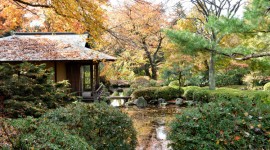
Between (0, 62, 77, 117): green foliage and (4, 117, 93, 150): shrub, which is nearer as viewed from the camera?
(4, 117, 93, 150): shrub

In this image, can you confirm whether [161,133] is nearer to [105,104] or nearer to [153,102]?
[105,104]

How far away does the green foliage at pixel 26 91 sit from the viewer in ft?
20.1

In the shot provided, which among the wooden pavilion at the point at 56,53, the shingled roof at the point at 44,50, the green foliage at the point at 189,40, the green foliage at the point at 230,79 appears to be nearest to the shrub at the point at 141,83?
the wooden pavilion at the point at 56,53

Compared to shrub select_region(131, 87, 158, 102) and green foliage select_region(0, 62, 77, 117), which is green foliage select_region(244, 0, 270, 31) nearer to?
green foliage select_region(0, 62, 77, 117)

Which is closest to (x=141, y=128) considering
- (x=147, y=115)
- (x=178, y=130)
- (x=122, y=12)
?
(x=147, y=115)

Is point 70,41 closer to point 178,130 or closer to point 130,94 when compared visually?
point 130,94

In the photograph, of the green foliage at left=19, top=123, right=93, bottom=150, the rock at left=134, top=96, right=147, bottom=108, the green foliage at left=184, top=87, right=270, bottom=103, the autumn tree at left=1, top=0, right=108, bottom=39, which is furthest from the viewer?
the rock at left=134, top=96, right=147, bottom=108

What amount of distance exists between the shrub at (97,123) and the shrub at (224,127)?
883mm

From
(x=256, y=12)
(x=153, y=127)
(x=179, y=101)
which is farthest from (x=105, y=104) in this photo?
(x=179, y=101)

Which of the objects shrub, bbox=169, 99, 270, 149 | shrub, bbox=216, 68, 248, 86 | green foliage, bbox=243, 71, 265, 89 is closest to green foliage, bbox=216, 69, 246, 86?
shrub, bbox=216, 68, 248, 86

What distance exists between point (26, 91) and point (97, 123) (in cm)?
317

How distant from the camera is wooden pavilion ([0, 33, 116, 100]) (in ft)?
39.8

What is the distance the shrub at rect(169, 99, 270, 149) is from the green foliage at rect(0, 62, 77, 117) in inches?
137

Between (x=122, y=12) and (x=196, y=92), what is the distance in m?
8.27
